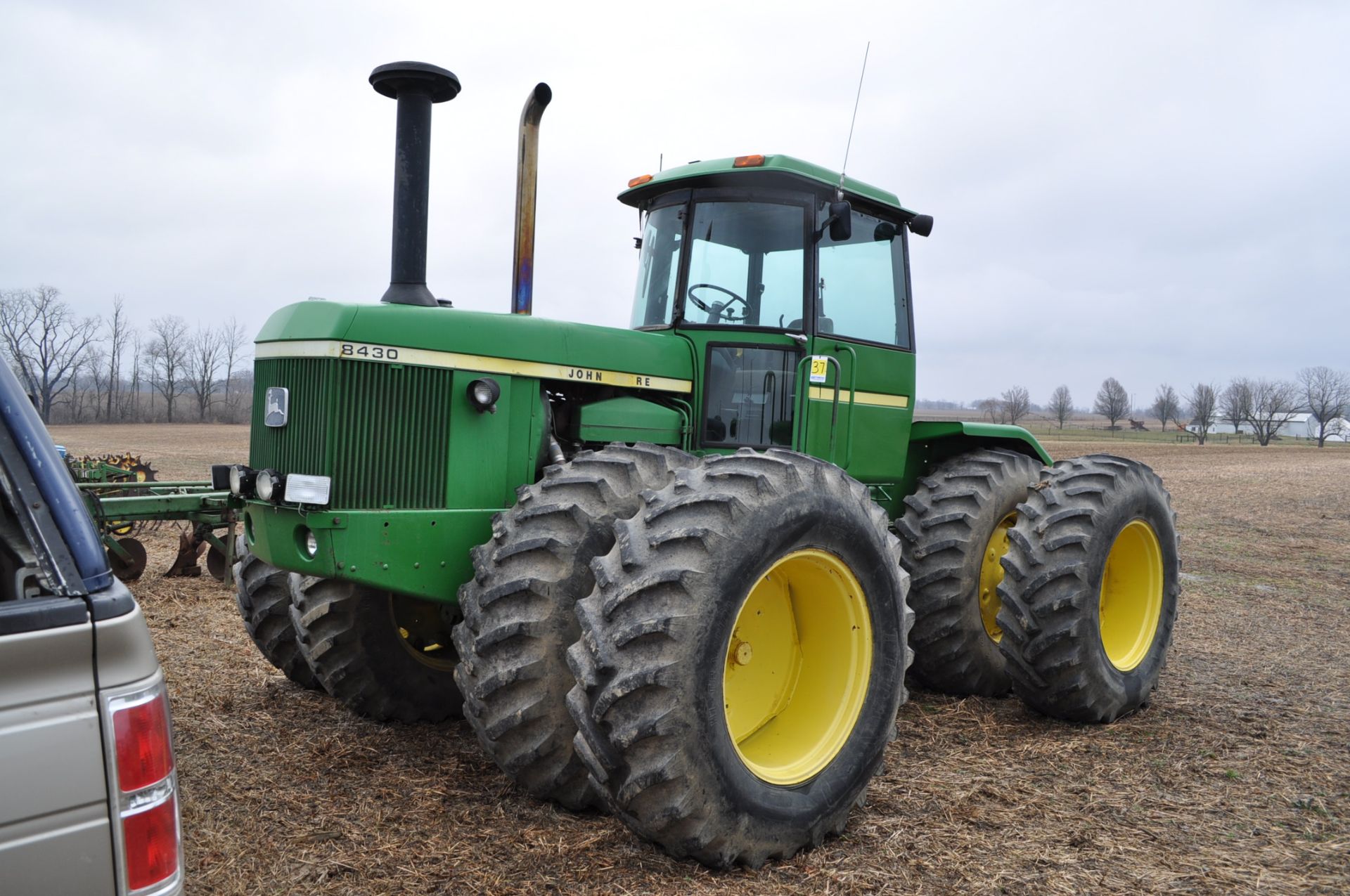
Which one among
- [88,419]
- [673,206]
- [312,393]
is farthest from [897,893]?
[88,419]

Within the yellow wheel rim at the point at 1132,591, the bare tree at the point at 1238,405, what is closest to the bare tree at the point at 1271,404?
the bare tree at the point at 1238,405

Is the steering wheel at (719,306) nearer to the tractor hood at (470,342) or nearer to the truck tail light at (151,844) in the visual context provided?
the tractor hood at (470,342)

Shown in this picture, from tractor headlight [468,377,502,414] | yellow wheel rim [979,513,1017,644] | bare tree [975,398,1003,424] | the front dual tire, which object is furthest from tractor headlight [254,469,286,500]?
bare tree [975,398,1003,424]

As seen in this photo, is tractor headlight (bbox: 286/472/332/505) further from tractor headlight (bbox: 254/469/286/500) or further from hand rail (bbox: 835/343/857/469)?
hand rail (bbox: 835/343/857/469)

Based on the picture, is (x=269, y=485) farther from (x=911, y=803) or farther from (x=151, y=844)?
(x=911, y=803)

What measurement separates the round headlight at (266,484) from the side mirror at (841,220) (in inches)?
109

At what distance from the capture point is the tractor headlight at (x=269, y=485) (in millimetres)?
3814

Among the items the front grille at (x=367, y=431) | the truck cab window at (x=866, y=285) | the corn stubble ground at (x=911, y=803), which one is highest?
the truck cab window at (x=866, y=285)

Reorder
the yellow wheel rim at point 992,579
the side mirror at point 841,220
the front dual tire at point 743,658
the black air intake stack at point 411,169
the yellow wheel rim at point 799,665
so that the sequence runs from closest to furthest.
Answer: the front dual tire at point 743,658 < the yellow wheel rim at point 799,665 < the black air intake stack at point 411,169 < the side mirror at point 841,220 < the yellow wheel rim at point 992,579

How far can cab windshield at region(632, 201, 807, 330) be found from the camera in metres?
4.93

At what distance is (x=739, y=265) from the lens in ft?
16.3

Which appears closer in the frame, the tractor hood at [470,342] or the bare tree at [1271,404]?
the tractor hood at [470,342]

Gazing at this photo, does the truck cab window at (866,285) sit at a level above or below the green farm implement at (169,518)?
above

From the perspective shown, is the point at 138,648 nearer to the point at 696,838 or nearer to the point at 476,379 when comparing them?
the point at 696,838
